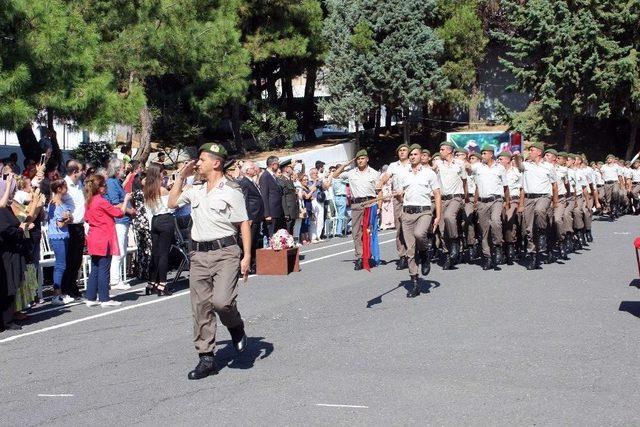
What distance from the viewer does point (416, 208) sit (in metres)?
13.2

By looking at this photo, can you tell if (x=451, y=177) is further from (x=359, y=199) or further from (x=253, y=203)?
(x=253, y=203)

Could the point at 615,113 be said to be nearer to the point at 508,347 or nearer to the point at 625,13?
the point at 625,13

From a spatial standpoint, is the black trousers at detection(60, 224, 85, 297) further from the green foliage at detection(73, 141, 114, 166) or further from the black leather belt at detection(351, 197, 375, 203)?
the green foliage at detection(73, 141, 114, 166)

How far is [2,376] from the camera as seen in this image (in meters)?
8.76

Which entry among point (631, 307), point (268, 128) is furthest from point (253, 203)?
point (268, 128)

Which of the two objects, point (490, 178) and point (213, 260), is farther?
point (490, 178)

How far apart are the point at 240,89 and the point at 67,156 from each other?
6.01 m

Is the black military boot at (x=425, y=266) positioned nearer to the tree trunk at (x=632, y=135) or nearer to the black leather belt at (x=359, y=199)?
the black leather belt at (x=359, y=199)

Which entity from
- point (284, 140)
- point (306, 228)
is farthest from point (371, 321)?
point (284, 140)

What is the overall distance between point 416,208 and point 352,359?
4.69 metres

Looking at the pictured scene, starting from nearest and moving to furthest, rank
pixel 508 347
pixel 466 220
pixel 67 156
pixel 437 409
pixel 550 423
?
pixel 550 423
pixel 437 409
pixel 508 347
pixel 466 220
pixel 67 156

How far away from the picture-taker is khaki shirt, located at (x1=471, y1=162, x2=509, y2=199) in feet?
53.5

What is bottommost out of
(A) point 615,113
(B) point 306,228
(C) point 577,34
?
(B) point 306,228

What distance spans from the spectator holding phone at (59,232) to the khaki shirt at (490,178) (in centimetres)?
711
